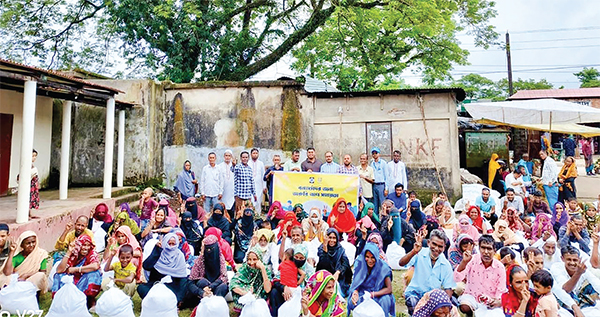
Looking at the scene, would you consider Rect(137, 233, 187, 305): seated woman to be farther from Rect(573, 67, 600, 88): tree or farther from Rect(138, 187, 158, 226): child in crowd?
Rect(573, 67, 600, 88): tree

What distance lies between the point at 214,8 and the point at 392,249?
390 inches

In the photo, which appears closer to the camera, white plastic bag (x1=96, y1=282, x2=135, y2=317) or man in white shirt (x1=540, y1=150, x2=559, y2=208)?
white plastic bag (x1=96, y1=282, x2=135, y2=317)

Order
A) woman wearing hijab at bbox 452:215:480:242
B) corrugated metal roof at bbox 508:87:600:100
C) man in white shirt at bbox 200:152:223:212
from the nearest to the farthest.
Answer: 1. woman wearing hijab at bbox 452:215:480:242
2. man in white shirt at bbox 200:152:223:212
3. corrugated metal roof at bbox 508:87:600:100

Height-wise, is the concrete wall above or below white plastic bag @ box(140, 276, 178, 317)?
above

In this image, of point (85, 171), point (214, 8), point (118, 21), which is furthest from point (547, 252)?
point (118, 21)

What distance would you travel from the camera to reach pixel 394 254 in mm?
5289

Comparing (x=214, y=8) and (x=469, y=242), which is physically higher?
(x=214, y=8)

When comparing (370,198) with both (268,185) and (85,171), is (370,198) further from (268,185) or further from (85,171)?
(85,171)

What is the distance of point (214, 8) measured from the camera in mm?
11859

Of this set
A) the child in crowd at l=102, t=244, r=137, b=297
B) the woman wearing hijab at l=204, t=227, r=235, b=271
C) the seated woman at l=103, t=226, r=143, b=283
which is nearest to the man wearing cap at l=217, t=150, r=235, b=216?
the woman wearing hijab at l=204, t=227, r=235, b=271

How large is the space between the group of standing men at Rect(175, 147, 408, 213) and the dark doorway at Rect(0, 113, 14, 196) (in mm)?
3967

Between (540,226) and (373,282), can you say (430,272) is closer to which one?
(373,282)

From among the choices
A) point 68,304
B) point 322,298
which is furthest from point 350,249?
point 68,304

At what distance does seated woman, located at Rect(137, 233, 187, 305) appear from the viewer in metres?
3.92
